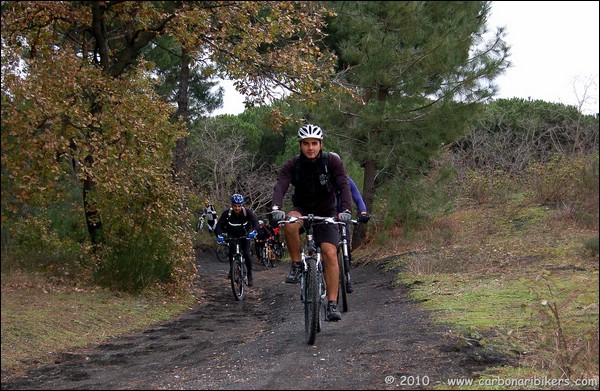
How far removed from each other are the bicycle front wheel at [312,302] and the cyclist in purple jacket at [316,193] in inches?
13.6

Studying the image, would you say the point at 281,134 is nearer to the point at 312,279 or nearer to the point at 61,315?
the point at 61,315

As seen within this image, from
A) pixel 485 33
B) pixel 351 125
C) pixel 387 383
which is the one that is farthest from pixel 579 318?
pixel 351 125

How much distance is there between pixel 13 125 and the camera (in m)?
8.05

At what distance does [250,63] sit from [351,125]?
21.2 ft

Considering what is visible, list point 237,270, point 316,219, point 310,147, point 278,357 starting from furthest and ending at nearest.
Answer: point 237,270
point 310,147
point 316,219
point 278,357

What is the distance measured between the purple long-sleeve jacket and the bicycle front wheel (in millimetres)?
726

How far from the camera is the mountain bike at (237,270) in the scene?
1352cm

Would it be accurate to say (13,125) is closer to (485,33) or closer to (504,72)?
(485,33)

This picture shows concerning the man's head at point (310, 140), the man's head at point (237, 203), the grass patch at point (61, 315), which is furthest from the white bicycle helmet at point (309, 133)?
the man's head at point (237, 203)

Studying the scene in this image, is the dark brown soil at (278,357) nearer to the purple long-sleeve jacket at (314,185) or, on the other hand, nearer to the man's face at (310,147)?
the purple long-sleeve jacket at (314,185)

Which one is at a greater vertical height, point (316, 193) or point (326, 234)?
point (316, 193)

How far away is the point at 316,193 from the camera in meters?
7.80

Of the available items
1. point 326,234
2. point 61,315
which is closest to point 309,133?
point 326,234

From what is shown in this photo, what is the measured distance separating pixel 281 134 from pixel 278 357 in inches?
320
